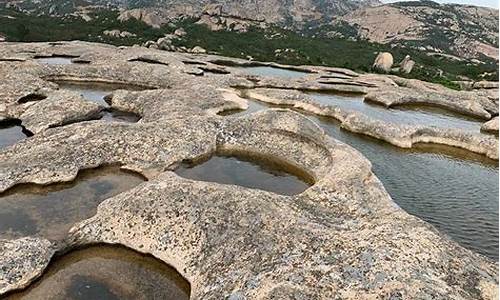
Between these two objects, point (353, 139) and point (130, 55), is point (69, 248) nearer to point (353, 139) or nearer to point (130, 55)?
point (353, 139)

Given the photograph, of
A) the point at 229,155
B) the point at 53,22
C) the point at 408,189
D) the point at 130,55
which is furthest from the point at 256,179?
the point at 53,22

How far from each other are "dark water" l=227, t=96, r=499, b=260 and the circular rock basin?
26465 mm

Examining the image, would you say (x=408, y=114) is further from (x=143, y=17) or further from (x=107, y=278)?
(x=143, y=17)

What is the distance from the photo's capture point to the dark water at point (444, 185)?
2631cm

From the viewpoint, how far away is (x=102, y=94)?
5184cm

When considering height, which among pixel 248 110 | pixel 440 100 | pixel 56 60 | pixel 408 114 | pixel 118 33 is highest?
pixel 440 100

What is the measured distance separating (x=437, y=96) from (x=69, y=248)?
52.2 metres

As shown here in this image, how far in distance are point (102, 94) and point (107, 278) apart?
Result: 3520 cm

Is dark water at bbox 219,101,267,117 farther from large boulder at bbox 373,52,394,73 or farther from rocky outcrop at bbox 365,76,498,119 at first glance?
large boulder at bbox 373,52,394,73

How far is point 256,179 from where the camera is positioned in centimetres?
3128

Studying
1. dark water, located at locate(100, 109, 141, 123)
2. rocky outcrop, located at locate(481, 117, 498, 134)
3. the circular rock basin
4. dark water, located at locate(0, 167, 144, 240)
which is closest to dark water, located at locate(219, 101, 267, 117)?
dark water, located at locate(100, 109, 141, 123)

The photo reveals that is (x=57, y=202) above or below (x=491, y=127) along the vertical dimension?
below

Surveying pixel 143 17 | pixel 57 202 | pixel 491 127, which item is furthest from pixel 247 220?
pixel 143 17

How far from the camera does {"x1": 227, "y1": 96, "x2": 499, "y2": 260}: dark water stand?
26312 millimetres
